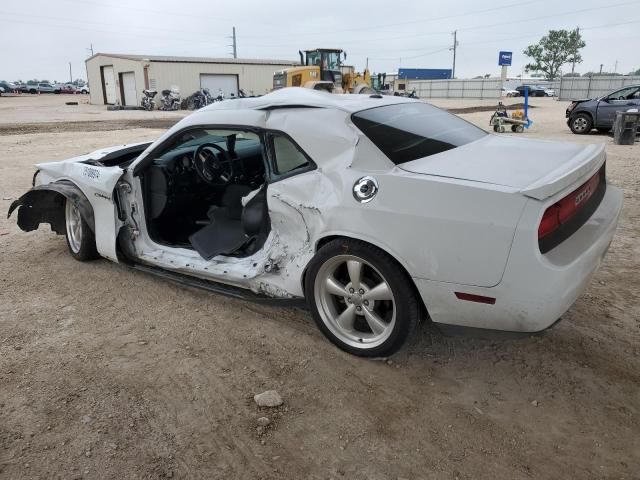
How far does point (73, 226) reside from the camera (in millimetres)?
4828

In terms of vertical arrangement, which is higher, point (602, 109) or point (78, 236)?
point (602, 109)

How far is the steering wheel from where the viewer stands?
4.36m

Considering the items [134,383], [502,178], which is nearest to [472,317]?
[502,178]

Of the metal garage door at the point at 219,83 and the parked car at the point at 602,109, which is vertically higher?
the metal garage door at the point at 219,83

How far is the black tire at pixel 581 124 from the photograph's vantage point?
50.5 ft

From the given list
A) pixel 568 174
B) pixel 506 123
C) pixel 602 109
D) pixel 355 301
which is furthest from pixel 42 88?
pixel 568 174

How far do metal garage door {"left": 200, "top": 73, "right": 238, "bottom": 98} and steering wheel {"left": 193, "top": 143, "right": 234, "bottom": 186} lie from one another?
39.1 metres

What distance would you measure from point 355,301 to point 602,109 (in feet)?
49.7

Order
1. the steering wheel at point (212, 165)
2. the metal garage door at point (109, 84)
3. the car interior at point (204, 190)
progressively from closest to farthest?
the car interior at point (204, 190)
the steering wheel at point (212, 165)
the metal garage door at point (109, 84)

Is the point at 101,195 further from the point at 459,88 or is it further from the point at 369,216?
the point at 459,88

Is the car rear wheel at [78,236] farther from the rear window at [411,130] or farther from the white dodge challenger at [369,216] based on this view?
the rear window at [411,130]

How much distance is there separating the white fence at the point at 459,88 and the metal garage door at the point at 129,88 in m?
25.6

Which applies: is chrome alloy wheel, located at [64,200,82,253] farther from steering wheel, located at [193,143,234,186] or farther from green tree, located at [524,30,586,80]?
green tree, located at [524,30,586,80]

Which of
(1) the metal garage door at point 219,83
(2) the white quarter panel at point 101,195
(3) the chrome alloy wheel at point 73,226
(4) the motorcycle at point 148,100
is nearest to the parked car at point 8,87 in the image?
(1) the metal garage door at point 219,83
